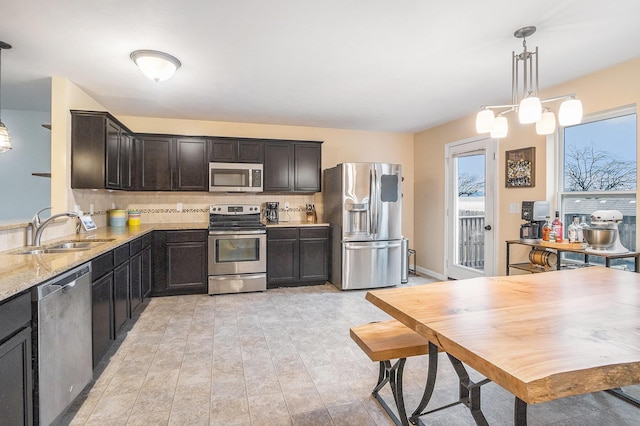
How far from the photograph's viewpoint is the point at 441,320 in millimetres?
1369

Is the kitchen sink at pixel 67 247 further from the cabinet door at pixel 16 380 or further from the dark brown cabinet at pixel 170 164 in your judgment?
the dark brown cabinet at pixel 170 164

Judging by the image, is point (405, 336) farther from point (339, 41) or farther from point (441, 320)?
point (339, 41)

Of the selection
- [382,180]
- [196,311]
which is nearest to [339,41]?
[382,180]

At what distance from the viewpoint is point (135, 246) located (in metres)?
3.40

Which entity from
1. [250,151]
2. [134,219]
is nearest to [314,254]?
[250,151]

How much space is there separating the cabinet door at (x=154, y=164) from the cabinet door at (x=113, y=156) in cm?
77

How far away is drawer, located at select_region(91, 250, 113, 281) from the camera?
91.6 inches

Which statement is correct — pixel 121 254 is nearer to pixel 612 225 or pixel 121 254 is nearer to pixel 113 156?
pixel 113 156

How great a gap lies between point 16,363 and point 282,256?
11.1 feet

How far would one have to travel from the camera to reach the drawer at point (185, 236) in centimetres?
426

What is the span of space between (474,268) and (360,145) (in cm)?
261

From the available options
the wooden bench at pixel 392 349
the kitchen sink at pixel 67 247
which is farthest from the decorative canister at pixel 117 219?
the wooden bench at pixel 392 349

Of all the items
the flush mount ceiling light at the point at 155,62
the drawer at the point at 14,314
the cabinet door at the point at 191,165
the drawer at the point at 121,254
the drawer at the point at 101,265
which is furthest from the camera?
the cabinet door at the point at 191,165

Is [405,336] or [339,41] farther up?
[339,41]
